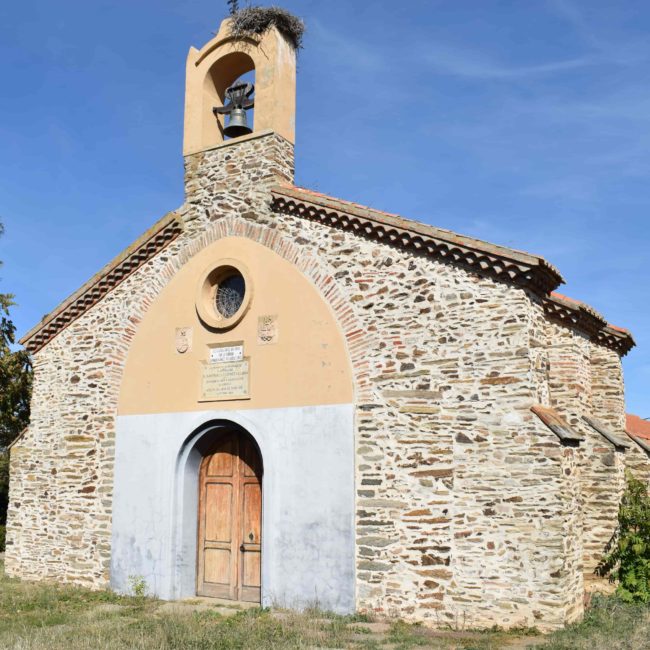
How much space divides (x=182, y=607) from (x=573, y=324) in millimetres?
7896

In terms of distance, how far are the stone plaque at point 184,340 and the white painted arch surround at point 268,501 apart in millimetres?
1168

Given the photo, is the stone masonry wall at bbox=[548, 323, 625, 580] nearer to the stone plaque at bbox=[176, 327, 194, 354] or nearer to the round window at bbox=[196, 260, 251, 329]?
the round window at bbox=[196, 260, 251, 329]

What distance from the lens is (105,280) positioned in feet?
45.9

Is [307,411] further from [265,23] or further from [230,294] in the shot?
[265,23]

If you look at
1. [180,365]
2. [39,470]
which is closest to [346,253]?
[180,365]

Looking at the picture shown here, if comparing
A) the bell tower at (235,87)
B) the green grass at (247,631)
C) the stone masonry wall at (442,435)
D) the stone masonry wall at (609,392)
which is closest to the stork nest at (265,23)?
the bell tower at (235,87)

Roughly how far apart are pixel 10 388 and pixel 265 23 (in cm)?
1350

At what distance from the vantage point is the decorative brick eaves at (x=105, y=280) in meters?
13.5

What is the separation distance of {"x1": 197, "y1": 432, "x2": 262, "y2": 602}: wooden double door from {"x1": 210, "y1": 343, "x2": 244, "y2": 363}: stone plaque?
1.34 meters

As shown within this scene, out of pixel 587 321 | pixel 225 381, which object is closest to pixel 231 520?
pixel 225 381

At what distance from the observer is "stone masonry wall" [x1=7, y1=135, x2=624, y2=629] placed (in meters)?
9.34

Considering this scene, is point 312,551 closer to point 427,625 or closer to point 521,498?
point 427,625

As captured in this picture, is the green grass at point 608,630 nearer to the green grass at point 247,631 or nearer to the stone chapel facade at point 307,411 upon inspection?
the green grass at point 247,631

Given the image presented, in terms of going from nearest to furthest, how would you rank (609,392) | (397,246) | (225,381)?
(397,246) < (225,381) < (609,392)
